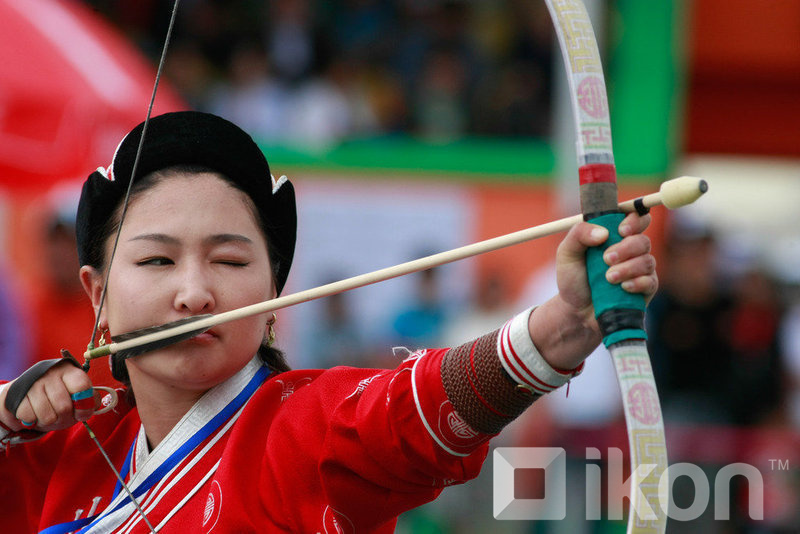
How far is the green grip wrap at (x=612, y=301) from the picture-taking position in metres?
1.47

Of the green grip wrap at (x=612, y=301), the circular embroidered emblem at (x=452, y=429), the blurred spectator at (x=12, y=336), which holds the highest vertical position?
the green grip wrap at (x=612, y=301)

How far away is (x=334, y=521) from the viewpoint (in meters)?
1.66

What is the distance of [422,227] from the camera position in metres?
6.19

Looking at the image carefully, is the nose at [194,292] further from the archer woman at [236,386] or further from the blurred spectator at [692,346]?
the blurred spectator at [692,346]

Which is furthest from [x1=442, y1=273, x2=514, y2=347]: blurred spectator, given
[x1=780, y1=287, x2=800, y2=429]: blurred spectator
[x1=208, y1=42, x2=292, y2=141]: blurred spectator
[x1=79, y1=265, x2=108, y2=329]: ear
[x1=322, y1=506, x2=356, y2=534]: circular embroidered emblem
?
[x1=322, y1=506, x2=356, y2=534]: circular embroidered emblem

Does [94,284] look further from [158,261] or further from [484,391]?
[484,391]

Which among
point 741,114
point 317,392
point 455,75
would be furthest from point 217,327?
point 741,114

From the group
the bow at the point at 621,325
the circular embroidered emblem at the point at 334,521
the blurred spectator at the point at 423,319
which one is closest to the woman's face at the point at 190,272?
the circular embroidered emblem at the point at 334,521

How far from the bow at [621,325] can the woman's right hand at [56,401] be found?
885 millimetres

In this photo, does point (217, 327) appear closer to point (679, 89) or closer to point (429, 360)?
point (429, 360)

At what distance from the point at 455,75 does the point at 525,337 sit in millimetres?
5807

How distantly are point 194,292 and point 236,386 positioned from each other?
22cm

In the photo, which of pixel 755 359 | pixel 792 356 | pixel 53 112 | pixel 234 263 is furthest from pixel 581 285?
pixel 792 356

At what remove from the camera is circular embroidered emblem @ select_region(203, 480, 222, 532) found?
171 cm
